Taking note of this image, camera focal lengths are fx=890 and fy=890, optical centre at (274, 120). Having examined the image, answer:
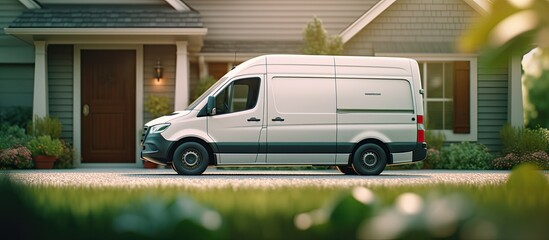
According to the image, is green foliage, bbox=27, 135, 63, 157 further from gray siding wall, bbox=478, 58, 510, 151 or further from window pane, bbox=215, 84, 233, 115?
gray siding wall, bbox=478, 58, 510, 151

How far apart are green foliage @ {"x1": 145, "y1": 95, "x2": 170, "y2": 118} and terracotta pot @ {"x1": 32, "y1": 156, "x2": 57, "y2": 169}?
8.29 ft

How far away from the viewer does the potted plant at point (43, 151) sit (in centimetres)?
1902

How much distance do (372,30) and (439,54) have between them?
172cm

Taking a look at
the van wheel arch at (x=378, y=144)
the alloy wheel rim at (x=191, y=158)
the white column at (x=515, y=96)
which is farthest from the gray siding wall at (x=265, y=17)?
the alloy wheel rim at (x=191, y=158)

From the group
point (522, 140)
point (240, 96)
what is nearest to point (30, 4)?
point (240, 96)

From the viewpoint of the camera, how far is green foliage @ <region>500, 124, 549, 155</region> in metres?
20.3

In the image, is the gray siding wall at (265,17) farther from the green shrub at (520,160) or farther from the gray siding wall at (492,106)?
the green shrub at (520,160)

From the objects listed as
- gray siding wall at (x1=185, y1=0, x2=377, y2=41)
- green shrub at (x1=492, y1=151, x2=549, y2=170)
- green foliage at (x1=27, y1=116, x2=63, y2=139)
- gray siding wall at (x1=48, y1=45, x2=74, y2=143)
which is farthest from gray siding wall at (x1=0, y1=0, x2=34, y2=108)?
green shrub at (x1=492, y1=151, x2=549, y2=170)

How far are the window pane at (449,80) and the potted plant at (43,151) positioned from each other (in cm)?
926

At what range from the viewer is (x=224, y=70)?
2169cm

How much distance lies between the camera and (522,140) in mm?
20422

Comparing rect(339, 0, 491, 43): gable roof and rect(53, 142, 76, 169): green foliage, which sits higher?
rect(339, 0, 491, 43): gable roof

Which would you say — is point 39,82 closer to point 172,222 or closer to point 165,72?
point 165,72

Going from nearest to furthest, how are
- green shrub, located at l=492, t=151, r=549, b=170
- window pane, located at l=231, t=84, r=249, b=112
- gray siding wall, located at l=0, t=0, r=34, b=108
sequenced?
window pane, located at l=231, t=84, r=249, b=112 < green shrub, located at l=492, t=151, r=549, b=170 < gray siding wall, located at l=0, t=0, r=34, b=108
